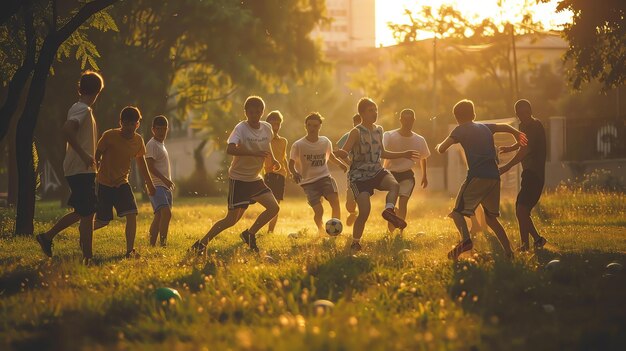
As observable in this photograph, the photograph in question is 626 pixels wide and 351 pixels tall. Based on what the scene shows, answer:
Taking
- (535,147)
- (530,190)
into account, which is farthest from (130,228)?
(535,147)

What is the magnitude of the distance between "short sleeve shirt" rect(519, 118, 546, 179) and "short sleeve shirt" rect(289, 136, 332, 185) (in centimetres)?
347

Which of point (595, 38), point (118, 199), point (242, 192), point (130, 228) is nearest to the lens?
point (118, 199)

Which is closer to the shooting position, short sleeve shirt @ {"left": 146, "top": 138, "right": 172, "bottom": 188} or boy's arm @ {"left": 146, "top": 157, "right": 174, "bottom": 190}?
boy's arm @ {"left": 146, "top": 157, "right": 174, "bottom": 190}

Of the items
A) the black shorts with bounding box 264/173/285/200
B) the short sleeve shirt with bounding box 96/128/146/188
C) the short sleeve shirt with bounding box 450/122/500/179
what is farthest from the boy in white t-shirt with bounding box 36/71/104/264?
the black shorts with bounding box 264/173/285/200

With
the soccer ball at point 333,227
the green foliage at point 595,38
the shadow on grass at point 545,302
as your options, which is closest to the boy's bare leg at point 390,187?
the soccer ball at point 333,227

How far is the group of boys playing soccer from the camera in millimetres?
10742

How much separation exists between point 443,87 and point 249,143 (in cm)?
4872

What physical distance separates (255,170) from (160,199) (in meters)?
1.89

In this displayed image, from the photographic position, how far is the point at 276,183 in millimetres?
16578

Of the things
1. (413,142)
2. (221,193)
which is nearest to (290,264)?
(413,142)

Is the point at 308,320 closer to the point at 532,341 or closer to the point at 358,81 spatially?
the point at 532,341

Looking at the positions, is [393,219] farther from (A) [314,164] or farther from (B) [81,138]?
(B) [81,138]

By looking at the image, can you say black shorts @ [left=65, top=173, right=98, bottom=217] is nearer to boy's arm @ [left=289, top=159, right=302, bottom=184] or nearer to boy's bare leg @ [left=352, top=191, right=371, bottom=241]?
boy's bare leg @ [left=352, top=191, right=371, bottom=241]

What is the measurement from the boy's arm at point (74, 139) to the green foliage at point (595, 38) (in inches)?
380
